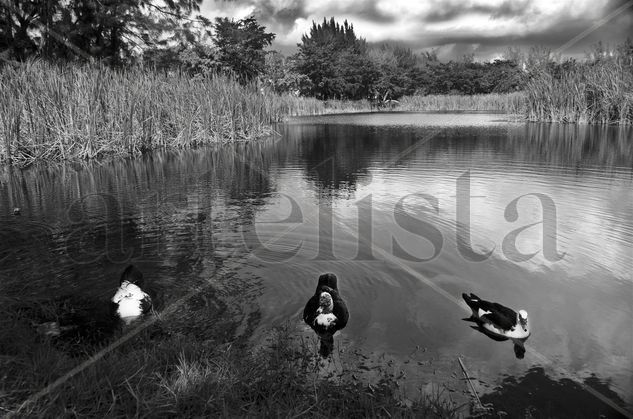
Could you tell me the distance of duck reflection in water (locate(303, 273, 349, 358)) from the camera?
455cm

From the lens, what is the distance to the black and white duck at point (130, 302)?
15.8 ft

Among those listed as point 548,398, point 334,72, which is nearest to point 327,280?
point 548,398

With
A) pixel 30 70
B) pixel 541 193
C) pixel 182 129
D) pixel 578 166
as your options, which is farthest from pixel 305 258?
pixel 182 129

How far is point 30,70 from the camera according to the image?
14.9m

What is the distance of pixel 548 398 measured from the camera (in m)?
3.67

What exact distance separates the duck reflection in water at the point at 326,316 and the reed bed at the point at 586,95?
27.2 m

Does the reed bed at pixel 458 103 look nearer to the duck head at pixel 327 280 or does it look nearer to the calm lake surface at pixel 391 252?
the calm lake surface at pixel 391 252

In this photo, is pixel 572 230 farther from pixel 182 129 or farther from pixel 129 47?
pixel 129 47

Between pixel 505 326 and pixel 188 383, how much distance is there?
118 inches

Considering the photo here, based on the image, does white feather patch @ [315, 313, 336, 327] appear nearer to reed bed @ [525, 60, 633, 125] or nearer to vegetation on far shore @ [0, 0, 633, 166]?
vegetation on far shore @ [0, 0, 633, 166]

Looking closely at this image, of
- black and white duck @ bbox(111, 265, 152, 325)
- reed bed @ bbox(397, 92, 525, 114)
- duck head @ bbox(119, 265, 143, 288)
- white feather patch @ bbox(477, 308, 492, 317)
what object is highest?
reed bed @ bbox(397, 92, 525, 114)

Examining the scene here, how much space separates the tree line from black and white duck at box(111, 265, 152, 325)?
7.12 metres

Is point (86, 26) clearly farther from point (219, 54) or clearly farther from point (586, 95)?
point (586, 95)
